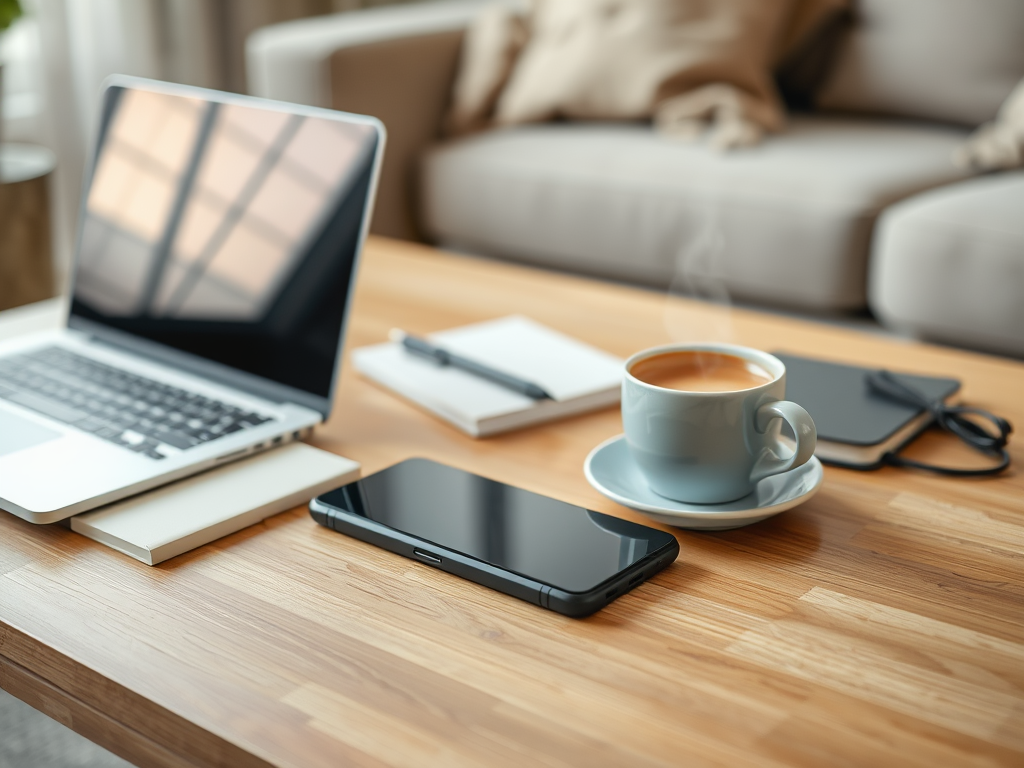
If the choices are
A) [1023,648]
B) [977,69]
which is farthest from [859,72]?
[1023,648]

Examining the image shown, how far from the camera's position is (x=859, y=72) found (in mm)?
2338

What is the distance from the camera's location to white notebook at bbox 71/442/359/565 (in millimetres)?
672

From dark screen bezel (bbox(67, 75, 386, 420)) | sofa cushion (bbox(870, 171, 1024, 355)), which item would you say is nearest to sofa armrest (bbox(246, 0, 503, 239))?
sofa cushion (bbox(870, 171, 1024, 355))

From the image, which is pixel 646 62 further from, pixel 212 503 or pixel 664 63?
pixel 212 503

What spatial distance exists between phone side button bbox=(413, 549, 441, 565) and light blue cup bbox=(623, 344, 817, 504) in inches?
5.8

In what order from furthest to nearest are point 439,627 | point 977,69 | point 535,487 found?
point 977,69
point 535,487
point 439,627

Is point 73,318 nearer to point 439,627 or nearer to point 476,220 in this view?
point 439,627

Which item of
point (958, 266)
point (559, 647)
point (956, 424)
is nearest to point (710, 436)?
point (559, 647)

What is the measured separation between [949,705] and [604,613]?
0.59 feet

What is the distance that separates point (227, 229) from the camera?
919 millimetres

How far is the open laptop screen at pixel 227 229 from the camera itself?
849 millimetres

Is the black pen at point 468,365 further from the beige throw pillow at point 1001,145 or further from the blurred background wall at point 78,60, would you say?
the blurred background wall at point 78,60

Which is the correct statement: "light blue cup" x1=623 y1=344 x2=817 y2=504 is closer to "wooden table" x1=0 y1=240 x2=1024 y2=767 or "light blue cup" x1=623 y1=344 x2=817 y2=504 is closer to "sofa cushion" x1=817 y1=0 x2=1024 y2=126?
"wooden table" x1=0 y1=240 x2=1024 y2=767

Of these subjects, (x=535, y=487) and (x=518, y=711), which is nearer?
(x=518, y=711)
